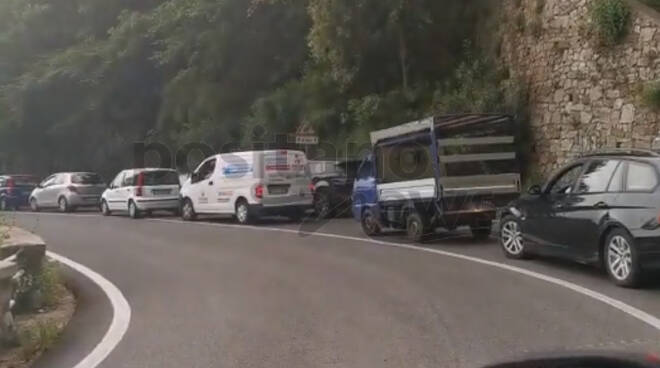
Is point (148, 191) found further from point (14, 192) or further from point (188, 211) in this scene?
point (14, 192)

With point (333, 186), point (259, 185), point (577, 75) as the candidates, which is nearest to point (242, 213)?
point (259, 185)

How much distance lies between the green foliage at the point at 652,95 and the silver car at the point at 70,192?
811 inches

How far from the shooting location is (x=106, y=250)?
1550 cm

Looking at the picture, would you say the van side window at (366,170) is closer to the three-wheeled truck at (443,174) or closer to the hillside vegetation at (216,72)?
the three-wheeled truck at (443,174)

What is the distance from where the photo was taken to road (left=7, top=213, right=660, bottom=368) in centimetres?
677

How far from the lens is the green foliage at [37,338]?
23.3ft

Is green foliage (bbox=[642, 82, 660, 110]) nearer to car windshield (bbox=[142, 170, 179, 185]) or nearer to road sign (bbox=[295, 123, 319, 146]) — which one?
road sign (bbox=[295, 123, 319, 146])

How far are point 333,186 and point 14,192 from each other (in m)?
17.6

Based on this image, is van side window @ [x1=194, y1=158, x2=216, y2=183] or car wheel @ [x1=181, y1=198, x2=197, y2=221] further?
car wheel @ [x1=181, y1=198, x2=197, y2=221]

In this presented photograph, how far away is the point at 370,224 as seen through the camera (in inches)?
656

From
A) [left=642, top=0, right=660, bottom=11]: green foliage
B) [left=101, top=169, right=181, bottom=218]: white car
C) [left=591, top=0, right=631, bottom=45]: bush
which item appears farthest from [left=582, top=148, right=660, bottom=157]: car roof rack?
[left=101, top=169, right=181, bottom=218]: white car

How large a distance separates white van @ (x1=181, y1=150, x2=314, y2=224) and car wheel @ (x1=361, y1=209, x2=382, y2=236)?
4.28 m

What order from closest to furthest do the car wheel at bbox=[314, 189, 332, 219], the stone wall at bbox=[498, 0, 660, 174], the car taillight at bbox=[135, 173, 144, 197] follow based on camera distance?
the stone wall at bbox=[498, 0, 660, 174]
the car wheel at bbox=[314, 189, 332, 219]
the car taillight at bbox=[135, 173, 144, 197]

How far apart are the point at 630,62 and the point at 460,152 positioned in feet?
18.4
